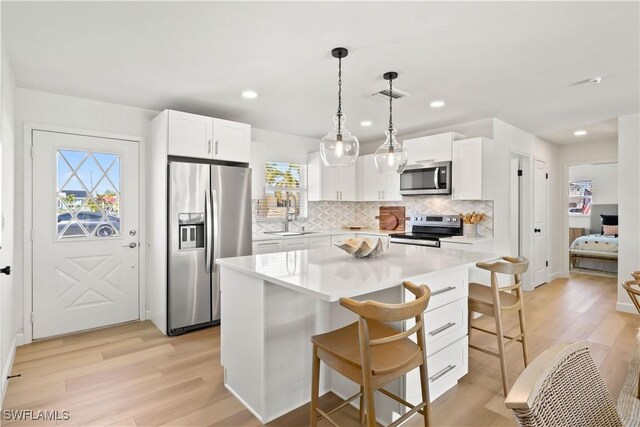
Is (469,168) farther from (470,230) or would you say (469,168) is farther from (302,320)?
(302,320)

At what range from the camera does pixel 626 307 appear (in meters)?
4.06

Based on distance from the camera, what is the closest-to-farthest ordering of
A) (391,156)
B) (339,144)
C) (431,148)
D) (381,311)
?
(381,311) < (339,144) < (391,156) < (431,148)

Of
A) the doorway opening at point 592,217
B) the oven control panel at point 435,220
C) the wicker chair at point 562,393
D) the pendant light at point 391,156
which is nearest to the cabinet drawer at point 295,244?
the oven control panel at point 435,220

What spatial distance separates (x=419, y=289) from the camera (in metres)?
1.65

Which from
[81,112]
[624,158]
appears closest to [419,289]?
[81,112]

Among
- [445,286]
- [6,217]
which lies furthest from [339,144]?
[6,217]

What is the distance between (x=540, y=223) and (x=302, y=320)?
4.88 metres

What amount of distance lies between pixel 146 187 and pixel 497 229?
423 cm

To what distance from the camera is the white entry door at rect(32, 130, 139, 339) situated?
10.7ft

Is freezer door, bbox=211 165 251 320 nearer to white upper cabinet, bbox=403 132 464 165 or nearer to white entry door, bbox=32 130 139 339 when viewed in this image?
white entry door, bbox=32 130 139 339

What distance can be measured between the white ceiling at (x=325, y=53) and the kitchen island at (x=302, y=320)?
1475mm

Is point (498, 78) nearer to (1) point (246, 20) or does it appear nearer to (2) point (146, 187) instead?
(1) point (246, 20)

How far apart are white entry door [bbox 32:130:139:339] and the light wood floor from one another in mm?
242

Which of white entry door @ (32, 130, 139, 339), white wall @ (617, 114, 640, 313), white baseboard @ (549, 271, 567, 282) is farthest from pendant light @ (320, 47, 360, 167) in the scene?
white baseboard @ (549, 271, 567, 282)
